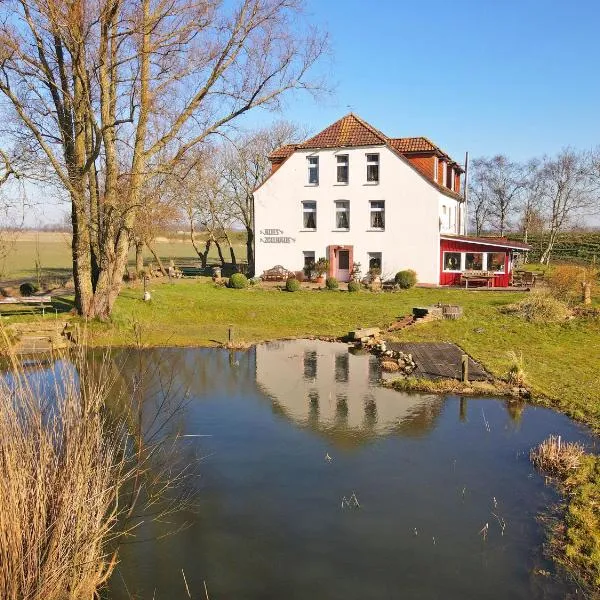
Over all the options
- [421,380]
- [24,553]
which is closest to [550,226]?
[421,380]

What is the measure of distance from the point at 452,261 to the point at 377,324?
49.3ft

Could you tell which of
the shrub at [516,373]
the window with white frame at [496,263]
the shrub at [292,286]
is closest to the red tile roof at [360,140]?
the window with white frame at [496,263]

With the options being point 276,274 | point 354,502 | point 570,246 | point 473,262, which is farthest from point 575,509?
→ point 570,246

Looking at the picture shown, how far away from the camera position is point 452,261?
3822cm

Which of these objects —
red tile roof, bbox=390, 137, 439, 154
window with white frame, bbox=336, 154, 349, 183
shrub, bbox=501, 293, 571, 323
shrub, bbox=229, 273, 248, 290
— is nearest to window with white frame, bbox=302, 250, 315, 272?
shrub, bbox=229, 273, 248, 290

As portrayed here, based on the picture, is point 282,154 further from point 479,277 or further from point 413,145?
point 479,277

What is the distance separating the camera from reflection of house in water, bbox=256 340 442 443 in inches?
521

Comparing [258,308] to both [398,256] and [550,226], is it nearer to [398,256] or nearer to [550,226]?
[398,256]

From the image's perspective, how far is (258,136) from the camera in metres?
54.0

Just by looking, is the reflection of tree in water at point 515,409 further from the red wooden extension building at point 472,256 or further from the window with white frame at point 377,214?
the window with white frame at point 377,214

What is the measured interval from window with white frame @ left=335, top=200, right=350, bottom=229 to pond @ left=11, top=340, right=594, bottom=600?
24586 mm

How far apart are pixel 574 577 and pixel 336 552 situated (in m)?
3.22

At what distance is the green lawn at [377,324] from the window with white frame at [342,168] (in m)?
9.11

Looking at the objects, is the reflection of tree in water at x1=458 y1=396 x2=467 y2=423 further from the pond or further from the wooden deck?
the wooden deck
